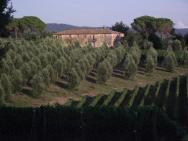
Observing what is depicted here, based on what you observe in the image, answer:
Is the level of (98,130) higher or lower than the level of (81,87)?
higher

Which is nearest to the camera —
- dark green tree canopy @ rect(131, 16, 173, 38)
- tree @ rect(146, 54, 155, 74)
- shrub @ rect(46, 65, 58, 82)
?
shrub @ rect(46, 65, 58, 82)

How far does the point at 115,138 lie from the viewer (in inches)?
700

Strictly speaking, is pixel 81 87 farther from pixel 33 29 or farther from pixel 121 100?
pixel 33 29

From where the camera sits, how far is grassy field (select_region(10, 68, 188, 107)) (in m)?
34.9

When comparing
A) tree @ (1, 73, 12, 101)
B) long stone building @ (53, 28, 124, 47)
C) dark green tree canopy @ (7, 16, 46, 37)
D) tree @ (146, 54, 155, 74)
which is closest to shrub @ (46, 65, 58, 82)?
tree @ (1, 73, 12, 101)

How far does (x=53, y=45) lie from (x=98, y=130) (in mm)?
33114

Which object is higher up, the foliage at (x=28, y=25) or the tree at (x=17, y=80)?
the foliage at (x=28, y=25)

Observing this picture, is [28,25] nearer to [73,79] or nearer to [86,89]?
[86,89]

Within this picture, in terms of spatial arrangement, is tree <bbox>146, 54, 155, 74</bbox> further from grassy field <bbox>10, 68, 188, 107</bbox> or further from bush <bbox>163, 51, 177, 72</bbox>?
bush <bbox>163, 51, 177, 72</bbox>

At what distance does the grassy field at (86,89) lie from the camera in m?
34.9

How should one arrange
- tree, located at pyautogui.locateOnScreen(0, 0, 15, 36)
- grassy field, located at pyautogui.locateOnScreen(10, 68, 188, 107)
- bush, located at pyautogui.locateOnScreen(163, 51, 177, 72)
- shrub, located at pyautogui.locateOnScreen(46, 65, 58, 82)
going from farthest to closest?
bush, located at pyautogui.locateOnScreen(163, 51, 177, 72) < shrub, located at pyautogui.locateOnScreen(46, 65, 58, 82) < grassy field, located at pyautogui.locateOnScreen(10, 68, 188, 107) < tree, located at pyautogui.locateOnScreen(0, 0, 15, 36)

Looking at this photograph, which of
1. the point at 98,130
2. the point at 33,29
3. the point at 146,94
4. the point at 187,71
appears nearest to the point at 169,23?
the point at 33,29

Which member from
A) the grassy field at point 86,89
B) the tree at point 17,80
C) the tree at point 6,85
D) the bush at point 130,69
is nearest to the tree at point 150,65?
the grassy field at point 86,89

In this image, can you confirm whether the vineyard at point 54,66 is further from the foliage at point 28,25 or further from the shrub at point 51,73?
the foliage at point 28,25
